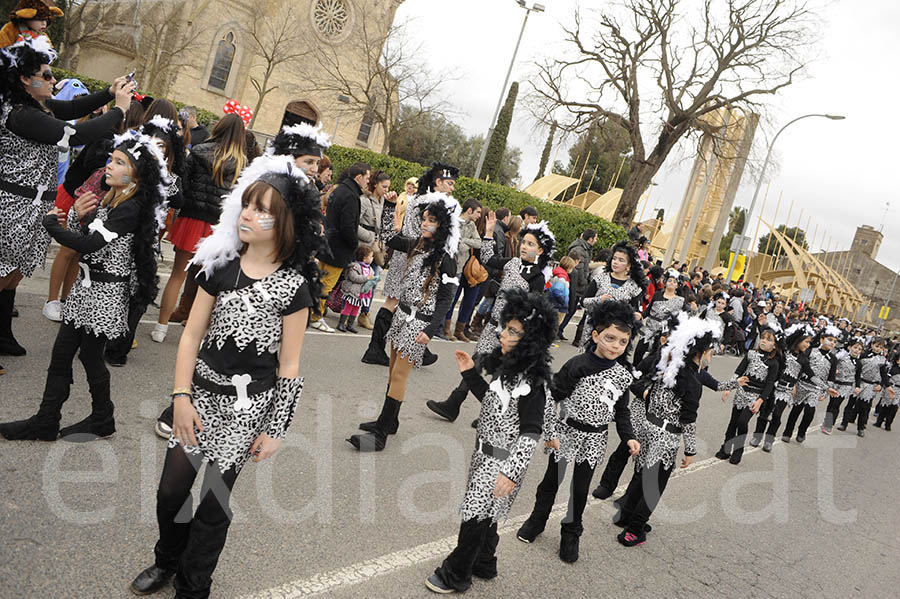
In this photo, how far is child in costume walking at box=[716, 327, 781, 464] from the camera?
27.5ft

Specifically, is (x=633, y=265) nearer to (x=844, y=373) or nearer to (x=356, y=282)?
(x=356, y=282)

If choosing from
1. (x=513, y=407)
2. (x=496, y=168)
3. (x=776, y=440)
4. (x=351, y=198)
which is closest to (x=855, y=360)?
(x=776, y=440)

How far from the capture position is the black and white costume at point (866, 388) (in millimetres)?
14703

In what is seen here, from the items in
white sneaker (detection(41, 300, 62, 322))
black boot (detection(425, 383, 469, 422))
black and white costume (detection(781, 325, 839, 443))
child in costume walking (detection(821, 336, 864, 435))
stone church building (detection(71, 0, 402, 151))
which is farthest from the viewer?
stone church building (detection(71, 0, 402, 151))

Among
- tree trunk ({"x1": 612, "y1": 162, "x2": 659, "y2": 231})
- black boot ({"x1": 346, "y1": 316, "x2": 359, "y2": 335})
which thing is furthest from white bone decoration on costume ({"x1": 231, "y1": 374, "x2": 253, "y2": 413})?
tree trunk ({"x1": 612, "y1": 162, "x2": 659, "y2": 231})

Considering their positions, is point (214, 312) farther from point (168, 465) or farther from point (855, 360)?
point (855, 360)

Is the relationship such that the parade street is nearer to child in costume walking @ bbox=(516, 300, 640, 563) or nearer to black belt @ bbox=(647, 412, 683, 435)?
child in costume walking @ bbox=(516, 300, 640, 563)

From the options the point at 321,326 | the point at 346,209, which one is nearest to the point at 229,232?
the point at 346,209

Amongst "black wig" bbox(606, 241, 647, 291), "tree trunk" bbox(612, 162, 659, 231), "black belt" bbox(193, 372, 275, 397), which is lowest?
"black belt" bbox(193, 372, 275, 397)

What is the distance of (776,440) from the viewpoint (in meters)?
11.3

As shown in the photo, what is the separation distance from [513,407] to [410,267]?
223 cm

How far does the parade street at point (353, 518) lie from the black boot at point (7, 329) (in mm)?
114

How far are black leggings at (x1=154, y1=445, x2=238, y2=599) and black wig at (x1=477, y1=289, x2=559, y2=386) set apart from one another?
154 cm

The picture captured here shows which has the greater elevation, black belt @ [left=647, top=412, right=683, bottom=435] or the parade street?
black belt @ [left=647, top=412, right=683, bottom=435]
